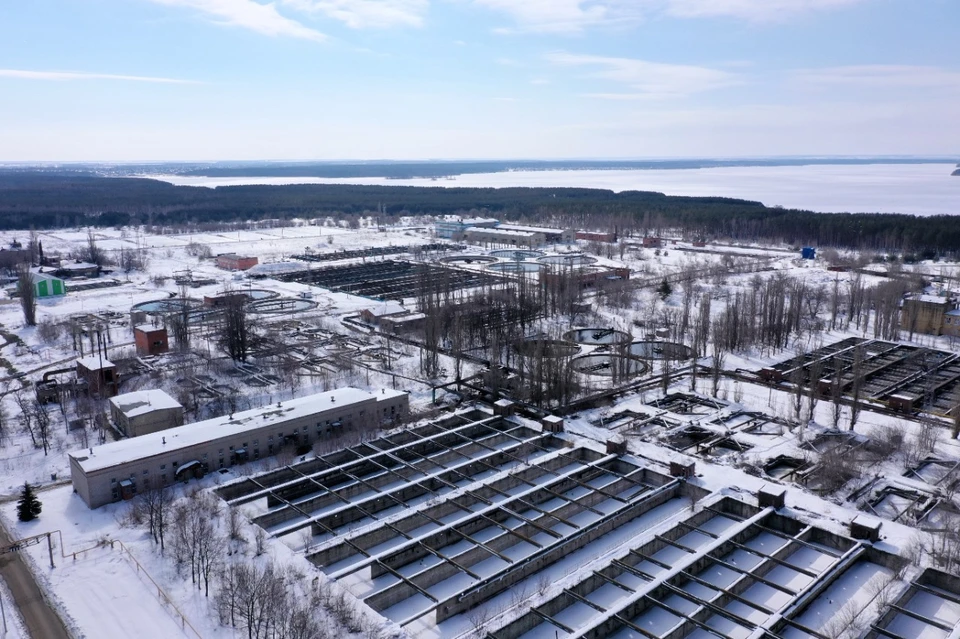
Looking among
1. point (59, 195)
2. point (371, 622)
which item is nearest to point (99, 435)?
point (371, 622)

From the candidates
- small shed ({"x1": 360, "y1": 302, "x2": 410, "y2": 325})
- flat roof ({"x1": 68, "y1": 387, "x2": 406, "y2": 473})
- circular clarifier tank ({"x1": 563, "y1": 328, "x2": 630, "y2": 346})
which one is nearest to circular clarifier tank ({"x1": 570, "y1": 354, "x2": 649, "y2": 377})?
circular clarifier tank ({"x1": 563, "y1": 328, "x2": 630, "y2": 346})

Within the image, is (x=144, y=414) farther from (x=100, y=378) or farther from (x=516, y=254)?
(x=516, y=254)

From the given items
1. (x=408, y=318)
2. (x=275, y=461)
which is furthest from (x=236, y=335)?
(x=275, y=461)

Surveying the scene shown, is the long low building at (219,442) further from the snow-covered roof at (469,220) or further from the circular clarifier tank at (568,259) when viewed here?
the snow-covered roof at (469,220)

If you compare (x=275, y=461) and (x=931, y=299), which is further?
(x=931, y=299)

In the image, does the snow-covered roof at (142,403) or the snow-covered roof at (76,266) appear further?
the snow-covered roof at (76,266)

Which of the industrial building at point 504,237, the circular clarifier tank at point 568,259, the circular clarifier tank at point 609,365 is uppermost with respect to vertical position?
the industrial building at point 504,237

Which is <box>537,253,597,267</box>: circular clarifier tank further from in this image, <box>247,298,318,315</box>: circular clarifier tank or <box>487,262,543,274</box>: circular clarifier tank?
<box>247,298,318,315</box>: circular clarifier tank

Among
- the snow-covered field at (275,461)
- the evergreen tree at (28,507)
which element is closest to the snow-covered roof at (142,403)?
the snow-covered field at (275,461)
